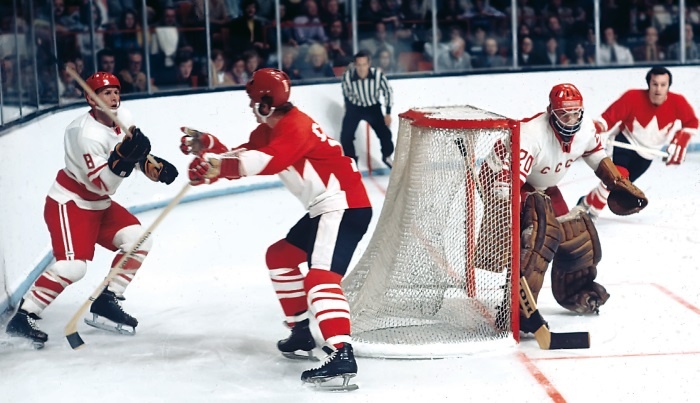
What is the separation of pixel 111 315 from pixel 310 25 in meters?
5.01

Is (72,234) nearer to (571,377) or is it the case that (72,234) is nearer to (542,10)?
(571,377)

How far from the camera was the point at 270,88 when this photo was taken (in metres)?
3.89

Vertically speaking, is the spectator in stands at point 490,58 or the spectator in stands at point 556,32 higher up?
the spectator in stands at point 556,32

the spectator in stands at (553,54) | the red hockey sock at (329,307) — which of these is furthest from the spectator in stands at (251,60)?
the red hockey sock at (329,307)

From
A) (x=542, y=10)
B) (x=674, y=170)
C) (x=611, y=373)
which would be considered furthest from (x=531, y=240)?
(x=542, y=10)

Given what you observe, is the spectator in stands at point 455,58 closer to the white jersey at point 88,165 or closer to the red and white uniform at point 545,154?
the red and white uniform at point 545,154

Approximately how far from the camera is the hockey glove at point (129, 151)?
14.0 ft

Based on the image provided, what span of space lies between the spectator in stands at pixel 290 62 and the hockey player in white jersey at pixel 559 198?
4.56 metres

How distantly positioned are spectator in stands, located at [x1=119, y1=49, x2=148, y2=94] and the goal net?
3468mm

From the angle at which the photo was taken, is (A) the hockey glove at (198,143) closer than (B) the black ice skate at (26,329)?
Yes

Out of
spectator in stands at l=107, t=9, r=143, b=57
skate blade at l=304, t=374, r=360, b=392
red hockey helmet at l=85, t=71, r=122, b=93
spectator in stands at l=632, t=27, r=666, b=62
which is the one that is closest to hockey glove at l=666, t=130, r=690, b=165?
skate blade at l=304, t=374, r=360, b=392

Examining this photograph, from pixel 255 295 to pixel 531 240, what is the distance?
141 centimetres

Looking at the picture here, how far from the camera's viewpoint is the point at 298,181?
3984 millimetres

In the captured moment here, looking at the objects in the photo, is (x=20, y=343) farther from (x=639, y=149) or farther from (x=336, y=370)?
(x=639, y=149)
